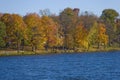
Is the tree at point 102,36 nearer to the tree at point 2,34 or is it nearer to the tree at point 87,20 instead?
the tree at point 87,20

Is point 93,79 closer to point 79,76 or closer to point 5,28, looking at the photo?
point 79,76

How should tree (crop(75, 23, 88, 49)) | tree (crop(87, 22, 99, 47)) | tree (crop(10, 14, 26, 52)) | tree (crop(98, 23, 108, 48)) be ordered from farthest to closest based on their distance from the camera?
tree (crop(98, 23, 108, 48)) < tree (crop(87, 22, 99, 47)) < tree (crop(75, 23, 88, 49)) < tree (crop(10, 14, 26, 52))

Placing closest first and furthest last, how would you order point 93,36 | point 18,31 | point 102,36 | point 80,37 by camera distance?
point 18,31
point 80,37
point 93,36
point 102,36

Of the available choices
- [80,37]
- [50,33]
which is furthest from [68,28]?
[50,33]

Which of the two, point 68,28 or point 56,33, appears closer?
point 56,33

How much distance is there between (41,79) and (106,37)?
108m

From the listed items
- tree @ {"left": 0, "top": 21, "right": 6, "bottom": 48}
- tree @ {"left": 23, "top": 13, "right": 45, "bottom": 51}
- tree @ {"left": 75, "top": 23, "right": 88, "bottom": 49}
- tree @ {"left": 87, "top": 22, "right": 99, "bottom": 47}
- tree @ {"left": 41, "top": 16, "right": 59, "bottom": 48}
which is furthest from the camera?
tree @ {"left": 87, "top": 22, "right": 99, "bottom": 47}

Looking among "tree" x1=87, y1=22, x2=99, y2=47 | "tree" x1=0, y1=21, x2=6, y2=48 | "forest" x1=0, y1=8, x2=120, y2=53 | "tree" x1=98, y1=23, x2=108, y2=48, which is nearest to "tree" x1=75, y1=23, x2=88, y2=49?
"forest" x1=0, y1=8, x2=120, y2=53

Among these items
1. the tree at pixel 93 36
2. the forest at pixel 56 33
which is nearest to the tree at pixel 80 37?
the forest at pixel 56 33

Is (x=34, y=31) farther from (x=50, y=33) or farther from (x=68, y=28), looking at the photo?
(x=68, y=28)

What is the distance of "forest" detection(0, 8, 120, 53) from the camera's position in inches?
5443

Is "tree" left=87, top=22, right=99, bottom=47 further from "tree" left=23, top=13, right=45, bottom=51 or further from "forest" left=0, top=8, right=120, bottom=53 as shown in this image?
"tree" left=23, top=13, right=45, bottom=51

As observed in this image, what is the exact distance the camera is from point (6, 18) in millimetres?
141875

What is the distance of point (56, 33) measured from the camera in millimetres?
151125
